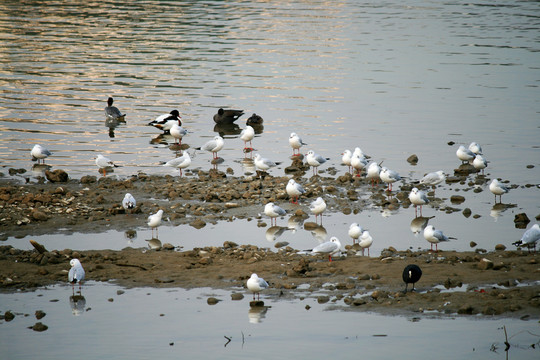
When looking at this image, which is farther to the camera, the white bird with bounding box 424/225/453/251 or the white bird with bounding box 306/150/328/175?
the white bird with bounding box 306/150/328/175

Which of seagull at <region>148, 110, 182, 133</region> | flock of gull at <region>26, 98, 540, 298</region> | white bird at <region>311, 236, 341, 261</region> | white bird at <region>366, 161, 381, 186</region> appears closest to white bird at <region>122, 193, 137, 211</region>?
flock of gull at <region>26, 98, 540, 298</region>

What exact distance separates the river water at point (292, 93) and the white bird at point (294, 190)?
100cm

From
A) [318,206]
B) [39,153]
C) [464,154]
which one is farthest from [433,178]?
[39,153]

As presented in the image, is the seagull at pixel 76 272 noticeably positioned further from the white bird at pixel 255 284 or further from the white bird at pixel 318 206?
the white bird at pixel 318 206

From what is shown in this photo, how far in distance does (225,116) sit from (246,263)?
48.0 feet

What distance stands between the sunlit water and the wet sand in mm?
415

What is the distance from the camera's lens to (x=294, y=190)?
17.0 meters

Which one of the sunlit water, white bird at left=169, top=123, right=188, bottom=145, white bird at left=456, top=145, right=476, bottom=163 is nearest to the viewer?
the sunlit water

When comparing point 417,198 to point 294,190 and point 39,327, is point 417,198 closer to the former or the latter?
point 294,190

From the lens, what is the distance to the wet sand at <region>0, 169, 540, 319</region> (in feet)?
38.5

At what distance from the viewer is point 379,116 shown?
28688mm

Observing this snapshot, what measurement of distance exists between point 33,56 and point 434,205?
3228cm

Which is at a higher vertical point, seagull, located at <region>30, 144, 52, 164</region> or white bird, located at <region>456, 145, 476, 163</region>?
seagull, located at <region>30, 144, 52, 164</region>

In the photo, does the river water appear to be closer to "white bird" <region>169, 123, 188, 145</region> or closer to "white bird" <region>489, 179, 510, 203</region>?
"white bird" <region>489, 179, 510, 203</region>
